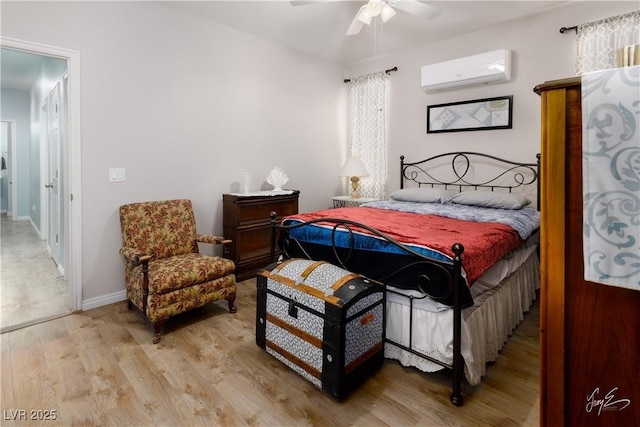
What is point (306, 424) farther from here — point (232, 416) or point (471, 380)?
point (471, 380)

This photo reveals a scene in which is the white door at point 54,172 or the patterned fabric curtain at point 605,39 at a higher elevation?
the patterned fabric curtain at point 605,39

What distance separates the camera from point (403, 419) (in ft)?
5.74

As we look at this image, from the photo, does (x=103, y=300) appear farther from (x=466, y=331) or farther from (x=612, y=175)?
(x=612, y=175)

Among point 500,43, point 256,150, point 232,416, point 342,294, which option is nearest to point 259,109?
point 256,150

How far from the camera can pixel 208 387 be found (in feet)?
6.57

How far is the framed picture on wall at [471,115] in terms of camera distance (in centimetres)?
386

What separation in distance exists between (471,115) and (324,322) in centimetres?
339

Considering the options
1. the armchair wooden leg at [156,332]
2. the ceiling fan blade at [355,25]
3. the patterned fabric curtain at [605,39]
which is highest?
the ceiling fan blade at [355,25]

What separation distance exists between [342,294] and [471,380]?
2.91 feet

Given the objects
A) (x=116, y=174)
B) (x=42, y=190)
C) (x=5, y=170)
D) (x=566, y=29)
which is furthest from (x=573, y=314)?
(x=5, y=170)

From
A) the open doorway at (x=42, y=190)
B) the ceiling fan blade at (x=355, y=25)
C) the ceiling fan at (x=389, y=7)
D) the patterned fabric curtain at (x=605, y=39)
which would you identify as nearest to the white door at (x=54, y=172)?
the open doorway at (x=42, y=190)

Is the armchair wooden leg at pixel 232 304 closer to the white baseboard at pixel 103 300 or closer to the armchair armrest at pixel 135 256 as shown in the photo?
the armchair armrest at pixel 135 256

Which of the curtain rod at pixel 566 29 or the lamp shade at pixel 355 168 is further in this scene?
the lamp shade at pixel 355 168

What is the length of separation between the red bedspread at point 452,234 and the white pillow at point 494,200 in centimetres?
64
